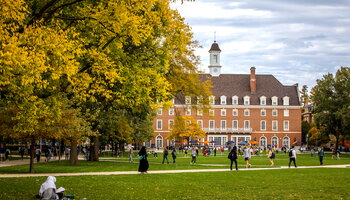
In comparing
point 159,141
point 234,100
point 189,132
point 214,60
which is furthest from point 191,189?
point 214,60

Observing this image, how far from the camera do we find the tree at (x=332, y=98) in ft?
223

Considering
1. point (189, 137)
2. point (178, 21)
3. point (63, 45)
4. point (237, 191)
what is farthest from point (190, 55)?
point (189, 137)

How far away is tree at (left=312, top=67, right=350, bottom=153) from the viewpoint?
6806 cm

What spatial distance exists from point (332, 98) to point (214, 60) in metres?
42.3

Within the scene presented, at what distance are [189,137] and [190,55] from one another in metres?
60.2

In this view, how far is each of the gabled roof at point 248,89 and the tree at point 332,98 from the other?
97.0ft

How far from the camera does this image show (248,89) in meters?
101

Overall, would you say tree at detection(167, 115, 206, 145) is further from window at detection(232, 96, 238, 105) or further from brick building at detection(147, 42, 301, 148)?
window at detection(232, 96, 238, 105)

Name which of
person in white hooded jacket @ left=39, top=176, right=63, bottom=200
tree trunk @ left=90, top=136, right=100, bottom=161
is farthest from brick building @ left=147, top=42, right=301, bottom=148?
person in white hooded jacket @ left=39, top=176, right=63, bottom=200

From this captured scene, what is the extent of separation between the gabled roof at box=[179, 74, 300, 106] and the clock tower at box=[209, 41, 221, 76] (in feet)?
12.0

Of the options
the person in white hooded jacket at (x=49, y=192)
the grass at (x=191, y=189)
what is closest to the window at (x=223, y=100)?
the grass at (x=191, y=189)

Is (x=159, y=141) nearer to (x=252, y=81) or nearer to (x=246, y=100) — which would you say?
Answer: (x=246, y=100)

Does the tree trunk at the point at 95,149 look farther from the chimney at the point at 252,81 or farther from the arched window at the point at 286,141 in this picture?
the arched window at the point at 286,141

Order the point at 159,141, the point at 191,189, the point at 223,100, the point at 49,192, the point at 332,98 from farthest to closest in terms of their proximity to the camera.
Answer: the point at 159,141 → the point at 223,100 → the point at 332,98 → the point at 191,189 → the point at 49,192
